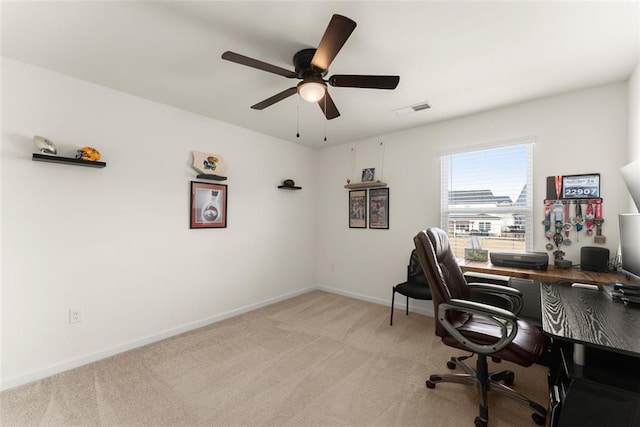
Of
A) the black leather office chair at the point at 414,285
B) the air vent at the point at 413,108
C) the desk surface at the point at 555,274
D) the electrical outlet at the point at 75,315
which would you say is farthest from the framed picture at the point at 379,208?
the electrical outlet at the point at 75,315

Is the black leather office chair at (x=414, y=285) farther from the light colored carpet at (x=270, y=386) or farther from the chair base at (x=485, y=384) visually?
the chair base at (x=485, y=384)

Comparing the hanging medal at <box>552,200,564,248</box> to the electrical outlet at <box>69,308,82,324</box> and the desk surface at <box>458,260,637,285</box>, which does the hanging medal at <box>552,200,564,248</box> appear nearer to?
the desk surface at <box>458,260,637,285</box>

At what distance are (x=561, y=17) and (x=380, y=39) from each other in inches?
41.9

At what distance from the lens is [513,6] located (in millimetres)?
1564

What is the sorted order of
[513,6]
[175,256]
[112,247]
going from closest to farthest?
[513,6], [112,247], [175,256]

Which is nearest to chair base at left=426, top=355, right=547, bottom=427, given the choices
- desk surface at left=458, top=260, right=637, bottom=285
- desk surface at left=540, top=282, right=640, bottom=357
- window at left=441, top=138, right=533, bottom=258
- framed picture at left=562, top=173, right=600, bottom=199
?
desk surface at left=540, top=282, right=640, bottom=357

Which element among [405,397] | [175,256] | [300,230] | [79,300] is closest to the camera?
[405,397]

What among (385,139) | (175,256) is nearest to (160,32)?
(175,256)

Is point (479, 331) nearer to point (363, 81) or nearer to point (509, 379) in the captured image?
point (509, 379)

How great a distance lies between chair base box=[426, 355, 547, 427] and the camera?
1.65 meters

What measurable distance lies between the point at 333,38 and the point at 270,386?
7.81 feet

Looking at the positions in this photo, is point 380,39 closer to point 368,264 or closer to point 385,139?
point 385,139

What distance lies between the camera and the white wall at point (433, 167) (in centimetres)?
246

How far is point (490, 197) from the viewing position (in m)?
3.11
